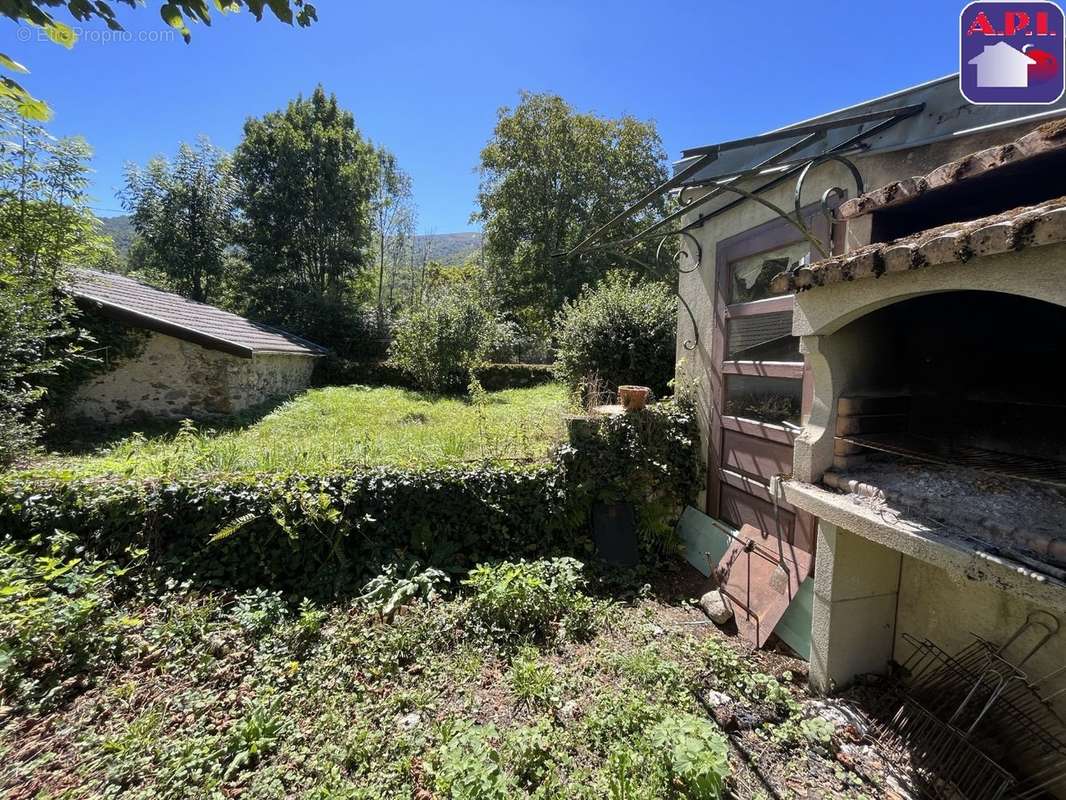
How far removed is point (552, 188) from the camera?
72.0 feet

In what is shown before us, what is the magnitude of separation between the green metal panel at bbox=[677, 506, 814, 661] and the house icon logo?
3.65 metres

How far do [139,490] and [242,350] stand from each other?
19.0 feet

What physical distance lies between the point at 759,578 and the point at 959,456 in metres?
2.05

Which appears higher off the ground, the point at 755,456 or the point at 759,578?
the point at 755,456

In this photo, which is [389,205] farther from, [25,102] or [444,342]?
[25,102]

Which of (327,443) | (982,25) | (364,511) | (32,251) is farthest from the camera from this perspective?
(327,443)

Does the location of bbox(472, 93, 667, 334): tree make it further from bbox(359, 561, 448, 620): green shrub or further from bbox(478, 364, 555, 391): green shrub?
bbox(359, 561, 448, 620): green shrub

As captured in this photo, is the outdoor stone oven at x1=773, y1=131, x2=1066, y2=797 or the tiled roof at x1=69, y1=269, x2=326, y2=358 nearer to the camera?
the outdoor stone oven at x1=773, y1=131, x2=1066, y2=797

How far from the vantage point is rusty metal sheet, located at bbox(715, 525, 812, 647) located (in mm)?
3764

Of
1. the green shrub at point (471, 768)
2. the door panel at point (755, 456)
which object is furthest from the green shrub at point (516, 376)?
the green shrub at point (471, 768)

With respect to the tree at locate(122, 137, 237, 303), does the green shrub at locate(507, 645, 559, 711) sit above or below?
below

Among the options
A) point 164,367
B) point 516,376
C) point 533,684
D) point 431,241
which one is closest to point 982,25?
point 533,684

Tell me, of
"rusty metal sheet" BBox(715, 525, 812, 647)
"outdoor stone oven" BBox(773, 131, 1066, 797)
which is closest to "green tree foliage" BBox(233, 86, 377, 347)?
"rusty metal sheet" BBox(715, 525, 812, 647)

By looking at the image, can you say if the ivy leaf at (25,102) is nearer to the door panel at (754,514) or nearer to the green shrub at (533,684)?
the green shrub at (533,684)
